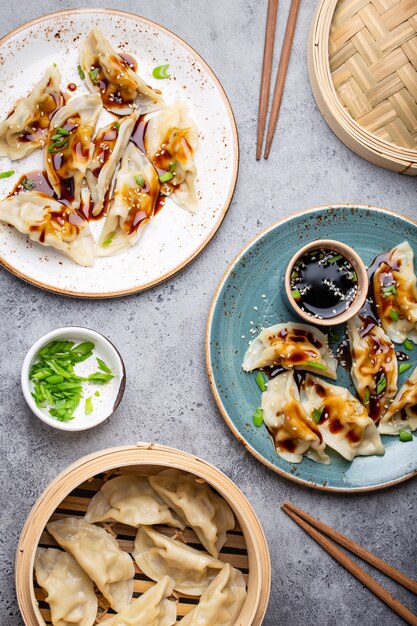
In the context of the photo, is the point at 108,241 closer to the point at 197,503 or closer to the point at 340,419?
the point at 197,503

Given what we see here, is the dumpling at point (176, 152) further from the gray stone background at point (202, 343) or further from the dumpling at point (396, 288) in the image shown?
the dumpling at point (396, 288)

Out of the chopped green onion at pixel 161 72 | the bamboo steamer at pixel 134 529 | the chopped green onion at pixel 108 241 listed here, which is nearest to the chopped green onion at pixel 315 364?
the bamboo steamer at pixel 134 529

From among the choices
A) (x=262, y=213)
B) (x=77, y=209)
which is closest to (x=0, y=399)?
(x=77, y=209)

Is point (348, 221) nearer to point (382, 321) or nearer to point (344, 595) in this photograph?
point (382, 321)

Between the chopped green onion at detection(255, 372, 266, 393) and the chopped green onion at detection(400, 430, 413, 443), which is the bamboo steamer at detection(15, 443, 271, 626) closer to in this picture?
the chopped green onion at detection(255, 372, 266, 393)

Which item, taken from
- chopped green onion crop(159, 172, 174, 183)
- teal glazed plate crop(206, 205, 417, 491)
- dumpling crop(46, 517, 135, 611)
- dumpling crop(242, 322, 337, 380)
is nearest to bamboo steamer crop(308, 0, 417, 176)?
teal glazed plate crop(206, 205, 417, 491)
